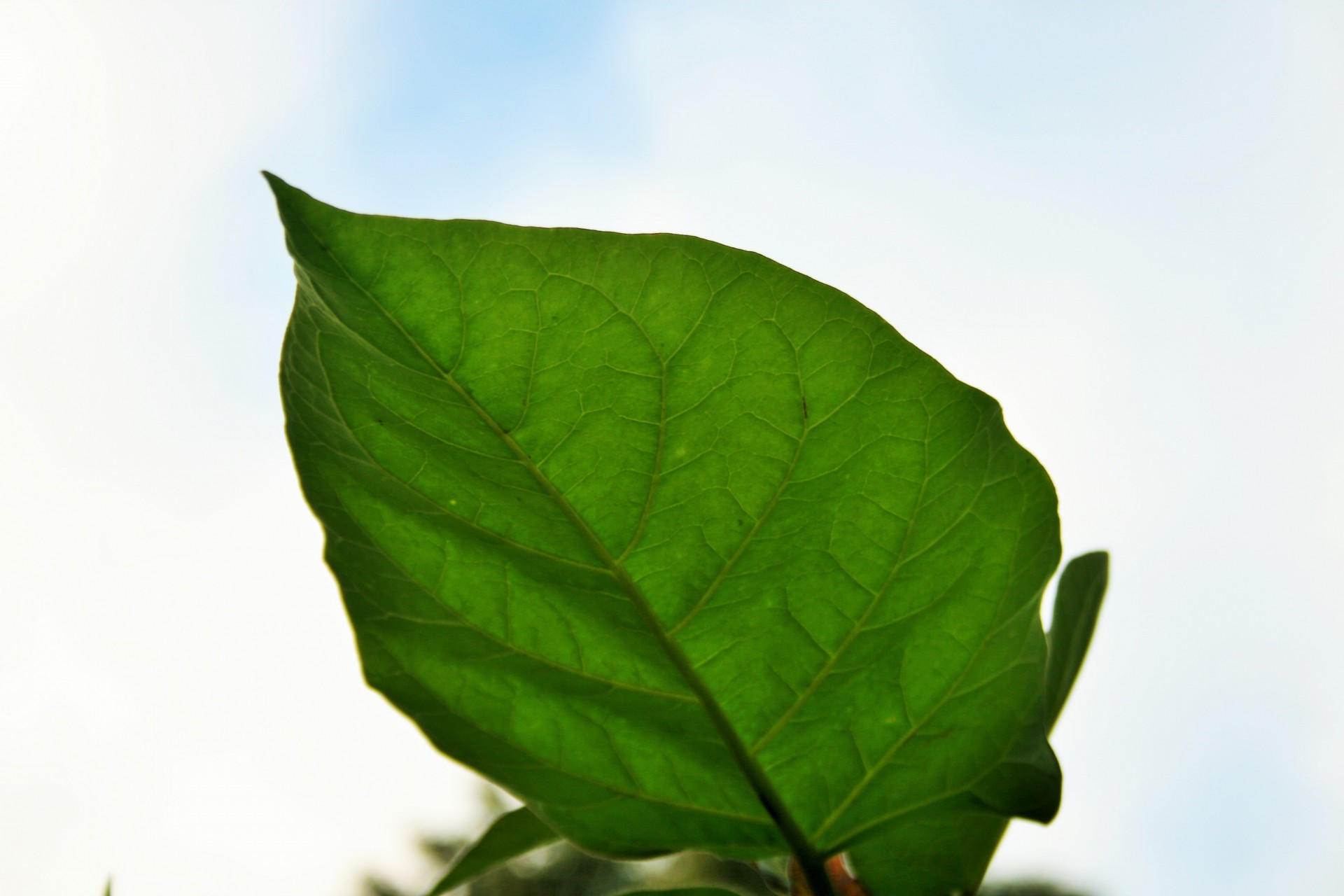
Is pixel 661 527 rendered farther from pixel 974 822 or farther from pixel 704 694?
pixel 974 822

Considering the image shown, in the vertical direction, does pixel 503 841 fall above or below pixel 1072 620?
below

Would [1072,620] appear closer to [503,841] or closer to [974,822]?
[974,822]

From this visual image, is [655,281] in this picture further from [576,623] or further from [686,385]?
[576,623]

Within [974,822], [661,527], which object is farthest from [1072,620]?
[661,527]

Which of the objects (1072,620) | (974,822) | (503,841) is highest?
(1072,620)

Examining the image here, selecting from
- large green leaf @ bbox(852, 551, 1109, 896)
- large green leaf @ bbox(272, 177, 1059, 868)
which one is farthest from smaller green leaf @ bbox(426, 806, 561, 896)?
large green leaf @ bbox(852, 551, 1109, 896)

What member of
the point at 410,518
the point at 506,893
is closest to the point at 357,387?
the point at 410,518
